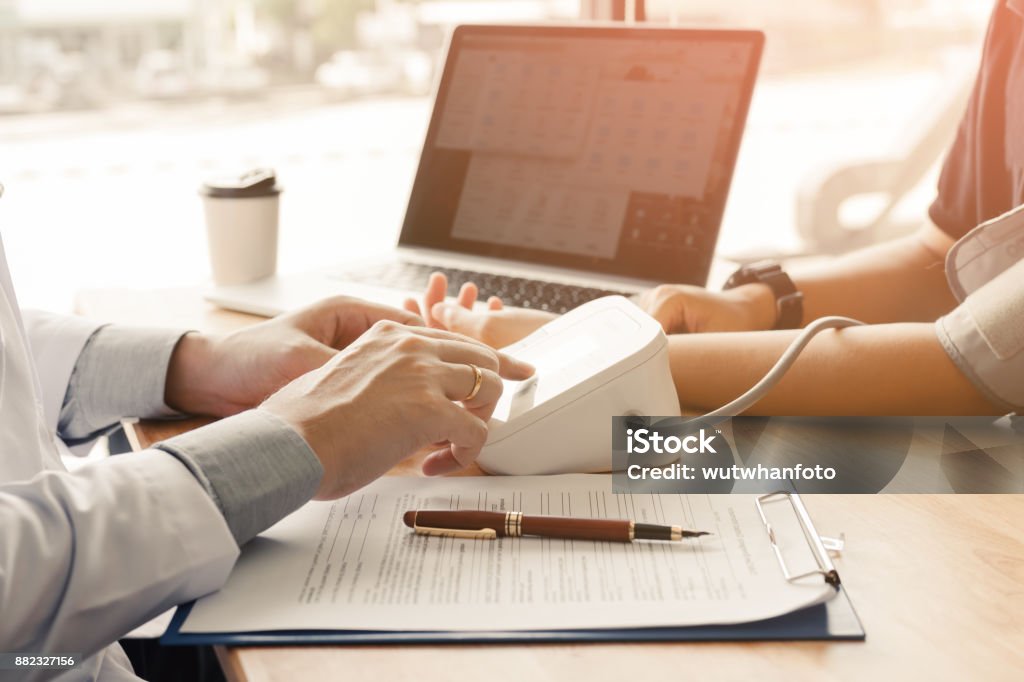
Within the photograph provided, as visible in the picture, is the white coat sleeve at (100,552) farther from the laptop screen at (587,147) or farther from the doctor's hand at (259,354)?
the laptop screen at (587,147)

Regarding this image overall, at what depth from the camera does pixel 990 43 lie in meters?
1.08

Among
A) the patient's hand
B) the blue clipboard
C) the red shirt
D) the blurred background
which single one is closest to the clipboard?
the blue clipboard

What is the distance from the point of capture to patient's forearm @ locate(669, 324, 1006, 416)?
2.62 ft

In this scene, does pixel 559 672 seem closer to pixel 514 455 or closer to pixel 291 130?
pixel 514 455

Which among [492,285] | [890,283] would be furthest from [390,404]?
[890,283]

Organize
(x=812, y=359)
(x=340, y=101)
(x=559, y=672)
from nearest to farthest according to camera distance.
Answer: (x=559, y=672)
(x=812, y=359)
(x=340, y=101)

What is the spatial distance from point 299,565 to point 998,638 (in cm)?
38

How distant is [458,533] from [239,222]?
0.73 m

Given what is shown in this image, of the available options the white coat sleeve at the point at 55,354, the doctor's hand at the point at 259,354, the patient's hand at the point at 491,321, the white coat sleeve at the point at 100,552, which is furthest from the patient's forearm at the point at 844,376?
the white coat sleeve at the point at 55,354

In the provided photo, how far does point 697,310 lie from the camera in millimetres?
992

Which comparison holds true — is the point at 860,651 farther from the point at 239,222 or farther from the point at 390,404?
the point at 239,222

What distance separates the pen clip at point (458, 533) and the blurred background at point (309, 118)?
0.86 m

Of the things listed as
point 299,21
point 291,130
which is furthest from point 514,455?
point 291,130

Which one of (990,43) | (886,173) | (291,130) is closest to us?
(990,43)
